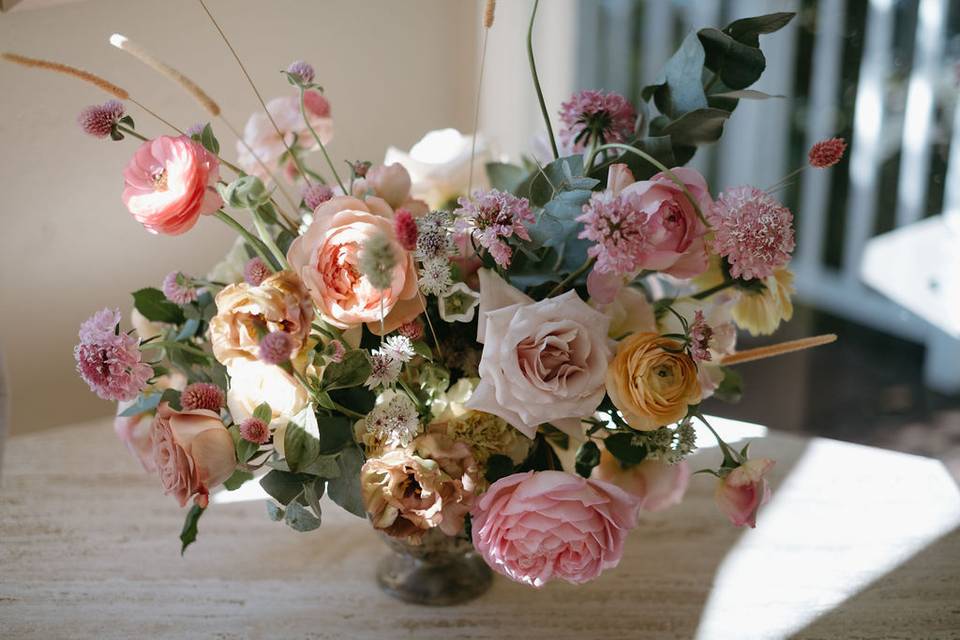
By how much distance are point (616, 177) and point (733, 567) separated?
1.46ft

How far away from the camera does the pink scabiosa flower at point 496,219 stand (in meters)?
0.65

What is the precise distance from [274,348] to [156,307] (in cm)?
32

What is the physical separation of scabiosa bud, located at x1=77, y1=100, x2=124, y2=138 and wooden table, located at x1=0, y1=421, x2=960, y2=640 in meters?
0.43

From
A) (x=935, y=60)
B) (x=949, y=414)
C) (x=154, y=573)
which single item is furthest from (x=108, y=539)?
(x=935, y=60)

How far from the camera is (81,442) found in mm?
1147

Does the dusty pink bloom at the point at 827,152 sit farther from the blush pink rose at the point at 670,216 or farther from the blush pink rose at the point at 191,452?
the blush pink rose at the point at 191,452

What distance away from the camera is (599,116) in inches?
31.3

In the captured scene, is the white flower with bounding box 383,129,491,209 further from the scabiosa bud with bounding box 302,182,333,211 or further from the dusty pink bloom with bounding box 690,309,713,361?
the dusty pink bloom with bounding box 690,309,713,361

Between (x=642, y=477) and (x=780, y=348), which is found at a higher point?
(x=780, y=348)

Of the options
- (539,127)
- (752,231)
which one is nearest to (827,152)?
(752,231)

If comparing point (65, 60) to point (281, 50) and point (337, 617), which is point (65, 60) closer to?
point (281, 50)

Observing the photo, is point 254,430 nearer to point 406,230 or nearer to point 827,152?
point 406,230

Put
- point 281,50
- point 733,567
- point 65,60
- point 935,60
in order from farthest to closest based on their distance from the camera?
point 935,60 < point 281,50 < point 65,60 < point 733,567

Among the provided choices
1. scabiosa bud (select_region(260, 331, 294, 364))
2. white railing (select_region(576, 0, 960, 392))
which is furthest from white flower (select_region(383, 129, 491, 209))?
white railing (select_region(576, 0, 960, 392))
